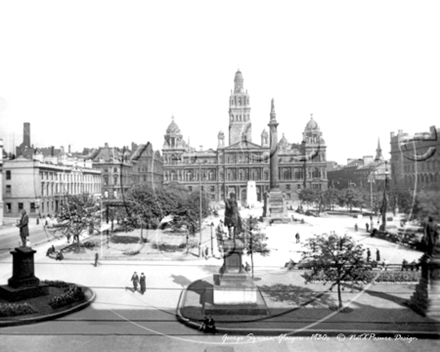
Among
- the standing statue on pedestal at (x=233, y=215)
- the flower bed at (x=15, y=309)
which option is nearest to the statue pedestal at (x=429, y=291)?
the standing statue on pedestal at (x=233, y=215)

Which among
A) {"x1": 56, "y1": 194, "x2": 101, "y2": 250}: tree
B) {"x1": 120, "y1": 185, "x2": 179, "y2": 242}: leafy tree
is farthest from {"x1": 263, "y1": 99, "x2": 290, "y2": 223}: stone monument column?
{"x1": 56, "y1": 194, "x2": 101, "y2": 250}: tree

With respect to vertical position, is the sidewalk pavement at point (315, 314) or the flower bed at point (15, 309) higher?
A: the flower bed at point (15, 309)

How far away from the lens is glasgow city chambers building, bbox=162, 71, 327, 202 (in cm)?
4878

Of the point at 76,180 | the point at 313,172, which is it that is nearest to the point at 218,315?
the point at 76,180

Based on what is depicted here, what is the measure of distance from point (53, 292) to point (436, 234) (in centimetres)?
1561

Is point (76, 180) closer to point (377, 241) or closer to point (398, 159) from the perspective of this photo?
point (377, 241)

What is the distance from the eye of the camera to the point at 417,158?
30.5ft

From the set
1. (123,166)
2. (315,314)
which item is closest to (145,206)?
(123,166)

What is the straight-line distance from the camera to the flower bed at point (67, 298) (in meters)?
13.8

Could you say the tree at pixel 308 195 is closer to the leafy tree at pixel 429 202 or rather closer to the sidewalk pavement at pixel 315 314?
the sidewalk pavement at pixel 315 314

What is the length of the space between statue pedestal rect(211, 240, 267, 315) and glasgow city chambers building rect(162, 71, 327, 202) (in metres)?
24.7

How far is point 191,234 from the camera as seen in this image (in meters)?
33.5

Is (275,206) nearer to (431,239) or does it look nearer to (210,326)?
(431,239)

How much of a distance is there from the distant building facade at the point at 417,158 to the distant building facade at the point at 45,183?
92.7 feet
